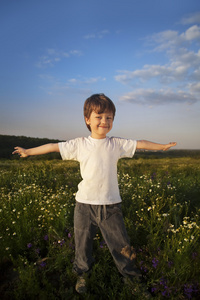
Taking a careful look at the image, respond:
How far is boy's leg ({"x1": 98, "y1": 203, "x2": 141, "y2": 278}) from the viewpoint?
9.35 ft

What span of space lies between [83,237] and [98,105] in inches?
68.8

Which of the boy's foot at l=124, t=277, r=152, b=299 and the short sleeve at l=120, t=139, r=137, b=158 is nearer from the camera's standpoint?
the boy's foot at l=124, t=277, r=152, b=299

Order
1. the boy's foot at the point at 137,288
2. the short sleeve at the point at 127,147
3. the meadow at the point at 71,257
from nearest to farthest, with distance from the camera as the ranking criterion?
the boy's foot at the point at 137,288
the meadow at the point at 71,257
the short sleeve at the point at 127,147

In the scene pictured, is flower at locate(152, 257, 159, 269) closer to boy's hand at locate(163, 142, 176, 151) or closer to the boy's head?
boy's hand at locate(163, 142, 176, 151)

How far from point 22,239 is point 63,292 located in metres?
1.30

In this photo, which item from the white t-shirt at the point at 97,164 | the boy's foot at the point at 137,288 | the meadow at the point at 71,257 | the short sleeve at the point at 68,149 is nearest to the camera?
the boy's foot at the point at 137,288

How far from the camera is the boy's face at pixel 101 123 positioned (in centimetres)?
288

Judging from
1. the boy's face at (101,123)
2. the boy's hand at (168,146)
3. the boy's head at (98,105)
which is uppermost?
the boy's head at (98,105)

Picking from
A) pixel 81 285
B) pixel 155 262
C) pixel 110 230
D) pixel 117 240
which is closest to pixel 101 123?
pixel 110 230

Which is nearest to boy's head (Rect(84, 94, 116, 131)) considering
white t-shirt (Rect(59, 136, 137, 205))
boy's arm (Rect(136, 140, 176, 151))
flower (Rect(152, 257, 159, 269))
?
white t-shirt (Rect(59, 136, 137, 205))

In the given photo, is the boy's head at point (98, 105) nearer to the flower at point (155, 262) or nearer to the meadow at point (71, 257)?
the meadow at point (71, 257)

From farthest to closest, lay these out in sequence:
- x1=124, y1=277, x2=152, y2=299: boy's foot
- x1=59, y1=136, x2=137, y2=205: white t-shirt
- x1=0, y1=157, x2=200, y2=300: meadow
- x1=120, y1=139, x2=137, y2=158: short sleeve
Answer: x1=120, y1=139, x2=137, y2=158: short sleeve
x1=59, y1=136, x2=137, y2=205: white t-shirt
x1=0, y1=157, x2=200, y2=300: meadow
x1=124, y1=277, x2=152, y2=299: boy's foot

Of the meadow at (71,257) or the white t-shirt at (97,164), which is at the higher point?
the white t-shirt at (97,164)

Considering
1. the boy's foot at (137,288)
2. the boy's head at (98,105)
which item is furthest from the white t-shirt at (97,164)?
the boy's foot at (137,288)
